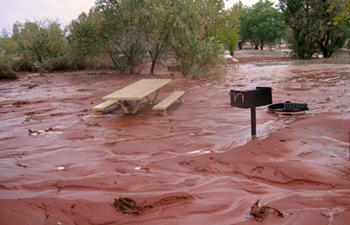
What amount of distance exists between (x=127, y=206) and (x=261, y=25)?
181ft

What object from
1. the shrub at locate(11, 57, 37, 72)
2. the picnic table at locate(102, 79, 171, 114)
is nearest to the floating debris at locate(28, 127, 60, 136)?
the picnic table at locate(102, 79, 171, 114)

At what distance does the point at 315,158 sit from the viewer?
481 centimetres

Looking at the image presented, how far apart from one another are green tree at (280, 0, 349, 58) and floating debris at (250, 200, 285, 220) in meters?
28.8

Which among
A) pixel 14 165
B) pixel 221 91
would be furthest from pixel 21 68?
pixel 14 165

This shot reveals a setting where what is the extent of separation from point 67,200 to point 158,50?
1452cm

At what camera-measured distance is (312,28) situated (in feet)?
101

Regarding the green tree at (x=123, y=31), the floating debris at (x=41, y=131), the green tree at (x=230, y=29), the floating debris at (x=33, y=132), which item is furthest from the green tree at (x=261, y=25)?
the floating debris at (x=33, y=132)

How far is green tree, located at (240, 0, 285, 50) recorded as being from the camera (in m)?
56.2

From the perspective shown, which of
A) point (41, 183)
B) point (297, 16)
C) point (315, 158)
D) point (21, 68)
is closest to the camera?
point (41, 183)

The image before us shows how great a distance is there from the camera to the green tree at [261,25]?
56188mm

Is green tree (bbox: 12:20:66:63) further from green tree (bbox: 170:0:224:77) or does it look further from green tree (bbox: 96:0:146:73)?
green tree (bbox: 170:0:224:77)

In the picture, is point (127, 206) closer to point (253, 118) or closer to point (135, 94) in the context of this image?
point (253, 118)

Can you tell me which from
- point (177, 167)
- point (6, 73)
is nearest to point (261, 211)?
point (177, 167)

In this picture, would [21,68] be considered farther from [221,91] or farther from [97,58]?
[221,91]
